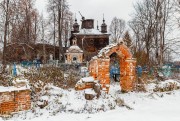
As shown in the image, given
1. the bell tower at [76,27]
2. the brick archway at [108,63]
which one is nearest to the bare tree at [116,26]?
the bell tower at [76,27]

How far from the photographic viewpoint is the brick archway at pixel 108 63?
47.7 feet

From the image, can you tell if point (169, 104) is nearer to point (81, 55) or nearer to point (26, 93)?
point (26, 93)

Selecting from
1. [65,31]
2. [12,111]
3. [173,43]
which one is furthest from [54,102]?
[65,31]

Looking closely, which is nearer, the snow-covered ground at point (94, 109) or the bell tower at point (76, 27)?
the snow-covered ground at point (94, 109)

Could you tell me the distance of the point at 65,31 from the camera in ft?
128

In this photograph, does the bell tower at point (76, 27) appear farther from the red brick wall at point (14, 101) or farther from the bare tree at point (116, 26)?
the red brick wall at point (14, 101)

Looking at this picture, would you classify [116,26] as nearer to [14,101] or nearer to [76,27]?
[76,27]

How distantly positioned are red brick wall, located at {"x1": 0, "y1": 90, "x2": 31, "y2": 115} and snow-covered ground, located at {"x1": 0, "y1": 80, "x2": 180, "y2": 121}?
363 mm

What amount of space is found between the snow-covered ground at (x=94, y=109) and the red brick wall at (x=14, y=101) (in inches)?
14.3

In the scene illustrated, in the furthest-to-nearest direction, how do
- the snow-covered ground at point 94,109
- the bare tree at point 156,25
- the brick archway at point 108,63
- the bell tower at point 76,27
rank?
the bell tower at point 76,27, the bare tree at point 156,25, the brick archway at point 108,63, the snow-covered ground at point 94,109

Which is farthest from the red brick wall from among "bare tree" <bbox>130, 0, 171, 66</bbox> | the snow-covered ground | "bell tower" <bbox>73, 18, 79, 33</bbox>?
"bell tower" <bbox>73, 18, 79, 33</bbox>

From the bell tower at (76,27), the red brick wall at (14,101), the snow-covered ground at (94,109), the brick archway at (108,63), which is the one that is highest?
the bell tower at (76,27)

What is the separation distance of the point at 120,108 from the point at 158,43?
52.7ft

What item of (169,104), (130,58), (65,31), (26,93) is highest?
(65,31)
